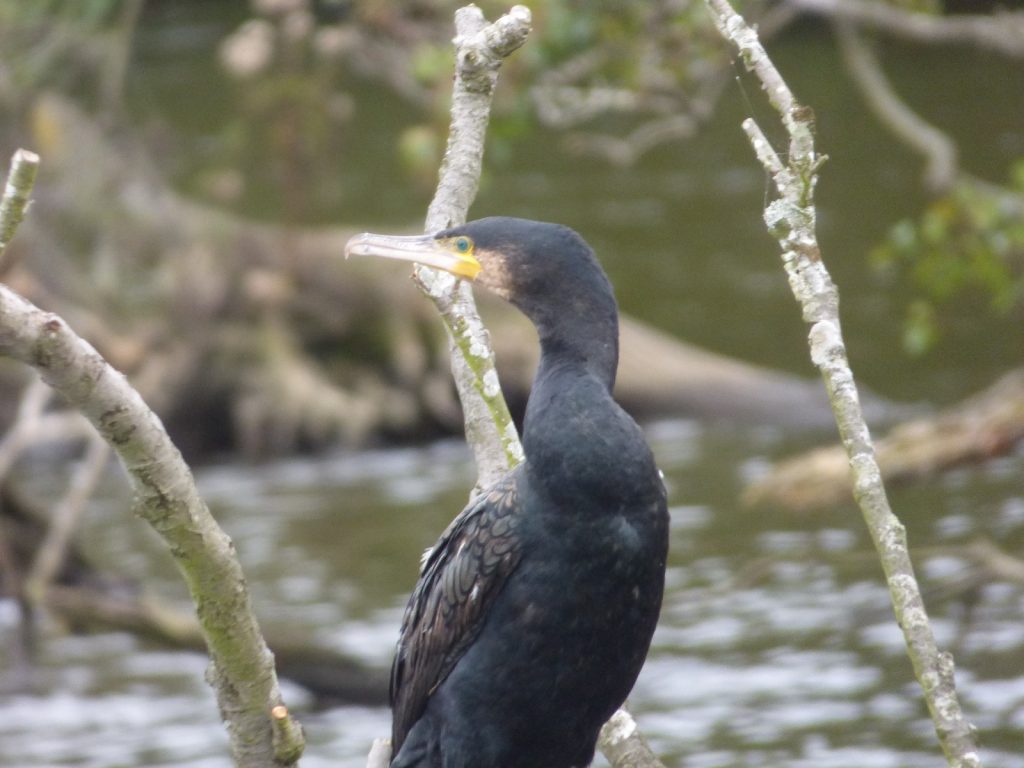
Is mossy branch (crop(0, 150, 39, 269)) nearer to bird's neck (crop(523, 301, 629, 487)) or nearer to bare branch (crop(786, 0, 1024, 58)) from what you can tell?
bird's neck (crop(523, 301, 629, 487))

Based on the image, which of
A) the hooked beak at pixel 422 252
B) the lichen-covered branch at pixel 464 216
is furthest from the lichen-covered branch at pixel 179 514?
the lichen-covered branch at pixel 464 216

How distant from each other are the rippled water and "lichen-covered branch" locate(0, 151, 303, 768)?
3.57m

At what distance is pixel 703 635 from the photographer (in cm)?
766

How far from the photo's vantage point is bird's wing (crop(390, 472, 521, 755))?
10.7 ft

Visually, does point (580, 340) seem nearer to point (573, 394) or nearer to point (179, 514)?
point (573, 394)

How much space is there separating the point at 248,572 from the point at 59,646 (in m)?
1.13

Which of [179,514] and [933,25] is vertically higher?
[933,25]

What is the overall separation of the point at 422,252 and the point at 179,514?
2.36ft

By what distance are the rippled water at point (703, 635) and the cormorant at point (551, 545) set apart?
126 inches

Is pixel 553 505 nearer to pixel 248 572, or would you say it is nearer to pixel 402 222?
pixel 248 572

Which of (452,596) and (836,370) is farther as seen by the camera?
(452,596)

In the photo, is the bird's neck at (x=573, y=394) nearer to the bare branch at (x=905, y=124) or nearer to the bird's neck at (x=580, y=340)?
the bird's neck at (x=580, y=340)

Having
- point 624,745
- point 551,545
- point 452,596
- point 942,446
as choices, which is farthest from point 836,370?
point 942,446

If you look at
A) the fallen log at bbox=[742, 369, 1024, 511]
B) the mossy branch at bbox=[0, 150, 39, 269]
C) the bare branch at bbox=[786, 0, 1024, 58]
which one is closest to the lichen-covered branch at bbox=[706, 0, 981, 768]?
the mossy branch at bbox=[0, 150, 39, 269]
